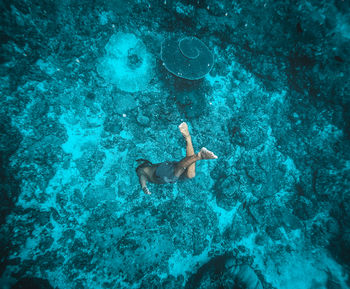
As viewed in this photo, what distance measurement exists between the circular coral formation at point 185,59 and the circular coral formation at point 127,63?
67 cm

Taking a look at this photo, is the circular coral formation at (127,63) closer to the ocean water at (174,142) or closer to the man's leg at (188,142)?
the ocean water at (174,142)

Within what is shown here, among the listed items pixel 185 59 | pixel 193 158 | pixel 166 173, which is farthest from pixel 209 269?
pixel 185 59

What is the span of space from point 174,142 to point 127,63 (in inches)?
102

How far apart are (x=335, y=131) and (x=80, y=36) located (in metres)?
7.26

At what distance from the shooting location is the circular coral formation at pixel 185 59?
3.94 m

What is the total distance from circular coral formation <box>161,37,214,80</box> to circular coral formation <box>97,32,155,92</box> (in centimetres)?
67

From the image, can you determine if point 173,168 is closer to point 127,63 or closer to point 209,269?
point 209,269

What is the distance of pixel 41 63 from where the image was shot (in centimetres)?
358

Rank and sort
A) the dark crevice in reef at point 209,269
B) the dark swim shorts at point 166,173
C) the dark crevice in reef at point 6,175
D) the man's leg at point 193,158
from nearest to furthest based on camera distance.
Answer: the man's leg at point 193,158, the dark crevice in reef at point 6,175, the dark swim shorts at point 166,173, the dark crevice in reef at point 209,269

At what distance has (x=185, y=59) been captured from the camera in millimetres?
4059

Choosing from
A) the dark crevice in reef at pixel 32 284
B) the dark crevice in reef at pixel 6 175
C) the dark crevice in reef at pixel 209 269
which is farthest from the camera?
the dark crevice in reef at pixel 209 269

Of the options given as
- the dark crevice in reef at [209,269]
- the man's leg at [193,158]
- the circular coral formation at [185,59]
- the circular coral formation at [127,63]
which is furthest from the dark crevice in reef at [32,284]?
the circular coral formation at [185,59]

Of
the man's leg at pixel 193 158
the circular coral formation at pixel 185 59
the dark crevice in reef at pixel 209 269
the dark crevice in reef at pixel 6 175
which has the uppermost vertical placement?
the circular coral formation at pixel 185 59

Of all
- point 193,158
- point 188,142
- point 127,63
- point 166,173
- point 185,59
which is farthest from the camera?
point 127,63
